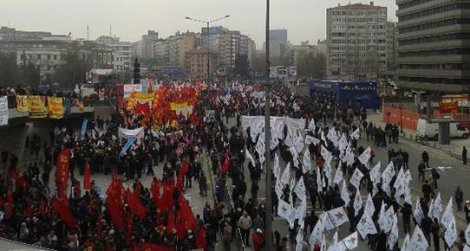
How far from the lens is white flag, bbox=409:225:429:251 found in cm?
1349

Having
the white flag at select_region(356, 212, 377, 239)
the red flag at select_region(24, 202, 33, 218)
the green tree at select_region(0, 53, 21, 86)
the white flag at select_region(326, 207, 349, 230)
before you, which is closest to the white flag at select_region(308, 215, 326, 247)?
the white flag at select_region(326, 207, 349, 230)

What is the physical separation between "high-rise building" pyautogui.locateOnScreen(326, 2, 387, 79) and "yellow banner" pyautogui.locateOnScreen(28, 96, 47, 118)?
13158cm

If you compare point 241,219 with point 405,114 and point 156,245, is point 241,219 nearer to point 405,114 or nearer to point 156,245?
point 156,245

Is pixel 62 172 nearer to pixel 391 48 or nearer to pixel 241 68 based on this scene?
pixel 241 68

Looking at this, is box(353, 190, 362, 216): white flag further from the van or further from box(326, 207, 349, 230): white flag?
the van

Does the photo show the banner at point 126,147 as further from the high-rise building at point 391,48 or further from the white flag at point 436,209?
the high-rise building at point 391,48

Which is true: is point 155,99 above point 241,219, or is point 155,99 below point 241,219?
above

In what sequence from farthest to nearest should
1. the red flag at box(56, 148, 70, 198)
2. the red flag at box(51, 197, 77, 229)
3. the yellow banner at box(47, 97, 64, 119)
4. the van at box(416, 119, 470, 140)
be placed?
the van at box(416, 119, 470, 140) → the yellow banner at box(47, 97, 64, 119) → the red flag at box(56, 148, 70, 198) → the red flag at box(51, 197, 77, 229)

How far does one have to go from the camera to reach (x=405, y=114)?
48.2 metres

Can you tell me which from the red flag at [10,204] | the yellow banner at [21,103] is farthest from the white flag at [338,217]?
the yellow banner at [21,103]

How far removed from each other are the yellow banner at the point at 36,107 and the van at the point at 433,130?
23.5m

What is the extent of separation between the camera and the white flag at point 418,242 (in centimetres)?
1349

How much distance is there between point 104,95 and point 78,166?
3119 centimetres

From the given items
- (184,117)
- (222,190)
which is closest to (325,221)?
(222,190)
